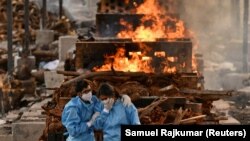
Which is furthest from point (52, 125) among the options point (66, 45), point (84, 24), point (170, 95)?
point (84, 24)

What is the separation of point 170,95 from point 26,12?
1441 centimetres

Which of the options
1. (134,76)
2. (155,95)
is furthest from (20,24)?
(155,95)

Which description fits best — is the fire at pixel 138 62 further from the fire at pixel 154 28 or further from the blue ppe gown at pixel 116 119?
the blue ppe gown at pixel 116 119

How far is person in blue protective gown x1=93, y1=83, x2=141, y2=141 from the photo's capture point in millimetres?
9250

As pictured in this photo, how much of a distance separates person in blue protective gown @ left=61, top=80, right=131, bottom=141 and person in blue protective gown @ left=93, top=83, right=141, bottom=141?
3.1 inches

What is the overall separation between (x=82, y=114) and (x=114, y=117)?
1.56 ft

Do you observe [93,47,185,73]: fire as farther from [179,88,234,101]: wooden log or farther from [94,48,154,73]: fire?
[179,88,234,101]: wooden log

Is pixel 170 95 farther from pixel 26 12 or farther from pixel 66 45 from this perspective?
pixel 26 12

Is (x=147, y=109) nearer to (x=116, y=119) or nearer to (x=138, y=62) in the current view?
(x=116, y=119)

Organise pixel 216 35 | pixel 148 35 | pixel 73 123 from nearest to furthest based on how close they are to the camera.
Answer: pixel 73 123 → pixel 148 35 → pixel 216 35

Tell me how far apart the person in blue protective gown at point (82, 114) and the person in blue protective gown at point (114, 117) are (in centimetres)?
8

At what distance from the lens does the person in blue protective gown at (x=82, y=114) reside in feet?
30.1

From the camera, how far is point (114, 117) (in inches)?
365

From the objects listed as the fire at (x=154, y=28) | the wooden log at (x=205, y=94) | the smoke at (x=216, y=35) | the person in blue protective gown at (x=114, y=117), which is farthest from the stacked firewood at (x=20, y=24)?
the person in blue protective gown at (x=114, y=117)
